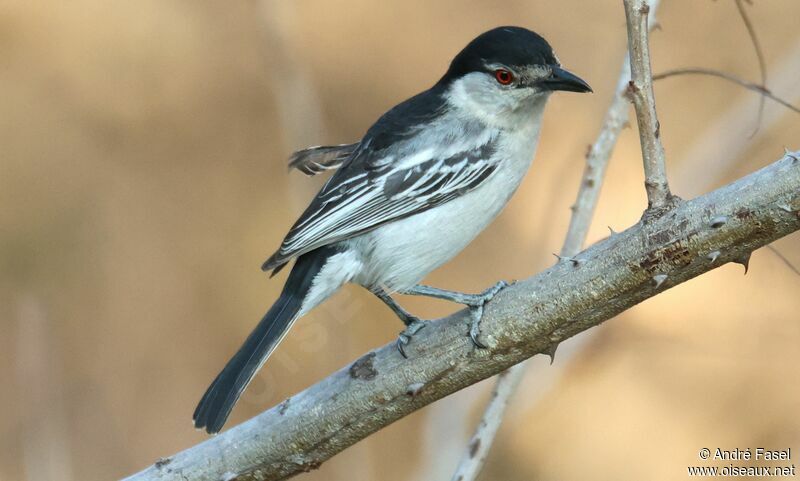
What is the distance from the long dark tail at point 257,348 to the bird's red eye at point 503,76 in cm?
103

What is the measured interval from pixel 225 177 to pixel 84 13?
1.88 meters

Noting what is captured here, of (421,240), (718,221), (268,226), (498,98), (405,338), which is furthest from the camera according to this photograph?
(268,226)

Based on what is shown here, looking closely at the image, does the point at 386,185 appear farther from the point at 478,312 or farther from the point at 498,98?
the point at 478,312

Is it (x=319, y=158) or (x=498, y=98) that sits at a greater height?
(x=319, y=158)

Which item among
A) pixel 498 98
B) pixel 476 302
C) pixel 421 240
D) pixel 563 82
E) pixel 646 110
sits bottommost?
pixel 476 302

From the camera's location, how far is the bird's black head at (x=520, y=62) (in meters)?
3.88

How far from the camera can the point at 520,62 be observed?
3959 mm

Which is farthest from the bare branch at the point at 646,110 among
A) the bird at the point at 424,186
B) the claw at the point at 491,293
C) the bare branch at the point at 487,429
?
the bird at the point at 424,186

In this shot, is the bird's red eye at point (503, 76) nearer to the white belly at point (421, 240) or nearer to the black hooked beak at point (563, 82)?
the black hooked beak at point (563, 82)

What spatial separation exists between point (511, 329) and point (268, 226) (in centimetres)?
474

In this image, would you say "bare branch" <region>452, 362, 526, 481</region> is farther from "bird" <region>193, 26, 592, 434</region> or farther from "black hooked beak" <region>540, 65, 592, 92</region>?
"black hooked beak" <region>540, 65, 592, 92</region>

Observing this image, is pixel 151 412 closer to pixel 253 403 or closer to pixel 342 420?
pixel 253 403

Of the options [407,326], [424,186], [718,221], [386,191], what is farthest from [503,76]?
[718,221]

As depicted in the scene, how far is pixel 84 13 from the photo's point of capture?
775 cm
